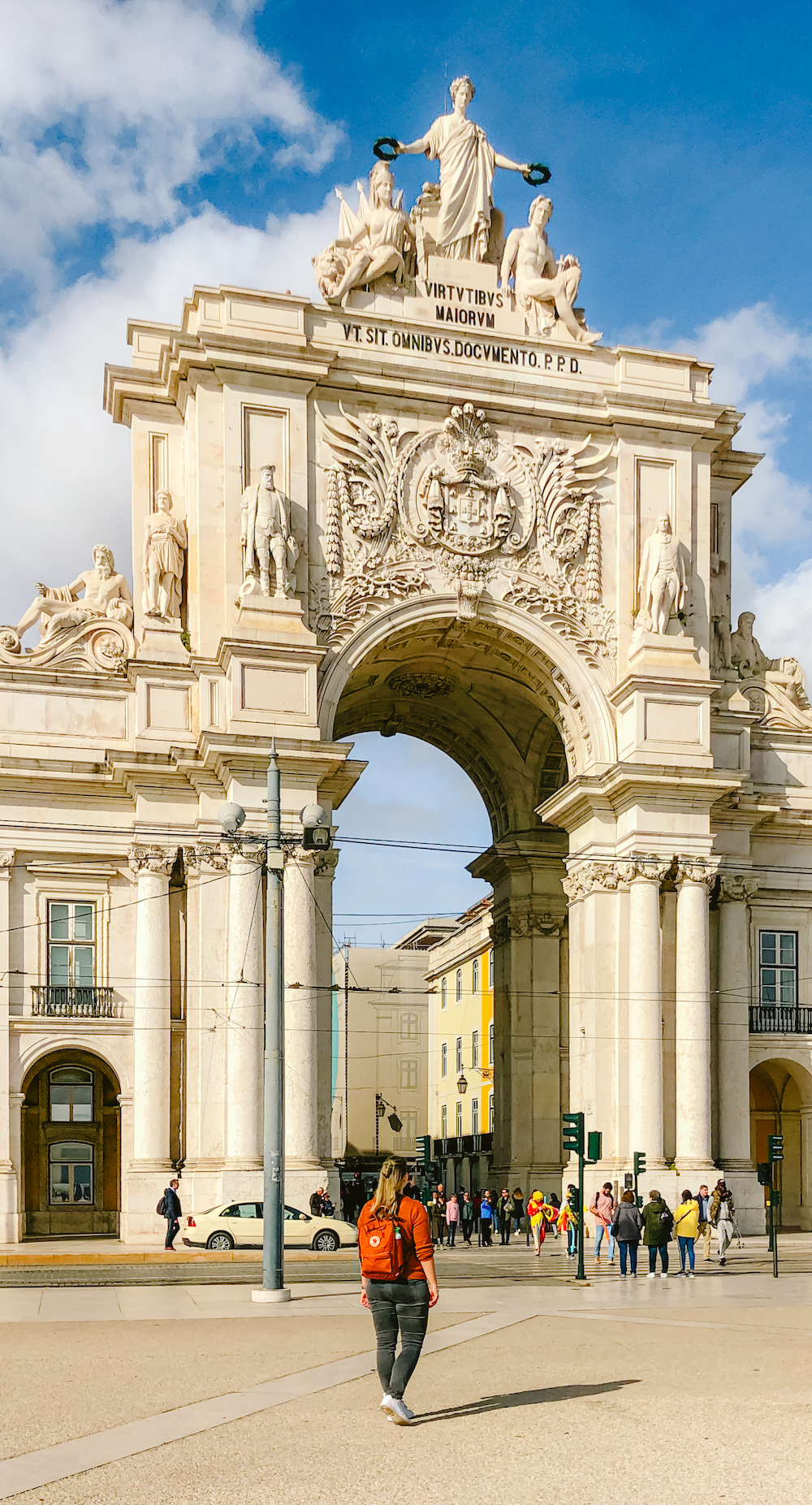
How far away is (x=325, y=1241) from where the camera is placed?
33.8 meters

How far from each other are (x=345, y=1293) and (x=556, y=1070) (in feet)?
74.0

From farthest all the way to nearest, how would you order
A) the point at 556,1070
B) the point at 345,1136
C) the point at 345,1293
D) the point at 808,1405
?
1. the point at 345,1136
2. the point at 556,1070
3. the point at 345,1293
4. the point at 808,1405

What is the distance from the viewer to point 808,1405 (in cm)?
1326

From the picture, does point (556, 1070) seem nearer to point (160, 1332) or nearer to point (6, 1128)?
point (6, 1128)

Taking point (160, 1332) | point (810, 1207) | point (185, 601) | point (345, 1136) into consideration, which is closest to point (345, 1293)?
point (160, 1332)

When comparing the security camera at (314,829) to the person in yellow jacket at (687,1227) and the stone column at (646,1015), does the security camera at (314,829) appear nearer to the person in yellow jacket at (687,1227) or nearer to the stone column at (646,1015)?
the person in yellow jacket at (687,1227)

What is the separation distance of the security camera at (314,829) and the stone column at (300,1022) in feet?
33.2

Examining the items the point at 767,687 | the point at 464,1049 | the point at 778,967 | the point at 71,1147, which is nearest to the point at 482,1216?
the point at 71,1147

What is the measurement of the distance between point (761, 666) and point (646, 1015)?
36.1 ft

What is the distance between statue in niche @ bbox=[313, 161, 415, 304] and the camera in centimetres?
4109

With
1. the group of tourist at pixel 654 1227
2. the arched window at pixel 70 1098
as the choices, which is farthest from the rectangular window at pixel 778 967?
the arched window at pixel 70 1098

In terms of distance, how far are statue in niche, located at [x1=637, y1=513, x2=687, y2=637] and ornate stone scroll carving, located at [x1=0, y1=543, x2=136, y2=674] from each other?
40.5ft

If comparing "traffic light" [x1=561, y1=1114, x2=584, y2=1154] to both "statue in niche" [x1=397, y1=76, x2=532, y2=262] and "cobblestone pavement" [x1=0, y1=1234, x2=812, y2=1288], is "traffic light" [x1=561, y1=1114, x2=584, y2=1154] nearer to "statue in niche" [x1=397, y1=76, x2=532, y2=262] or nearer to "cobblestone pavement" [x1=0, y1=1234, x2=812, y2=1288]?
"cobblestone pavement" [x1=0, y1=1234, x2=812, y2=1288]

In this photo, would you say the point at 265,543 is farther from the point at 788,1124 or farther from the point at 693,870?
the point at 788,1124
